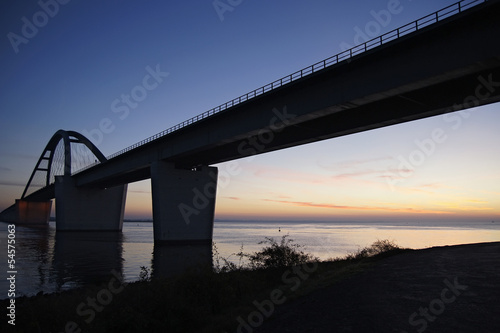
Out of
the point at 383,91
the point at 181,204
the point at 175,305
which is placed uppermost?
the point at 383,91

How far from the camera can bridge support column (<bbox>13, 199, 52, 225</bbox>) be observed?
5920 inches

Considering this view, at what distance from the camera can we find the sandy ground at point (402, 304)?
7395mm

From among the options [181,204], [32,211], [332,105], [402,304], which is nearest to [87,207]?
[181,204]

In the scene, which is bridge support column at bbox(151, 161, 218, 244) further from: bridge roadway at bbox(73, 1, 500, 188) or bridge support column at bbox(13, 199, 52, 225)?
bridge support column at bbox(13, 199, 52, 225)

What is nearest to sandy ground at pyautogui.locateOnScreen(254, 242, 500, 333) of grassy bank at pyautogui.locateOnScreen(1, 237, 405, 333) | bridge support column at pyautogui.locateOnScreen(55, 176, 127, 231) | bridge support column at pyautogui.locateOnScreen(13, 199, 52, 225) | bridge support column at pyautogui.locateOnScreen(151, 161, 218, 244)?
grassy bank at pyautogui.locateOnScreen(1, 237, 405, 333)

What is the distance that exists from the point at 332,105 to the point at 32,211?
16184cm

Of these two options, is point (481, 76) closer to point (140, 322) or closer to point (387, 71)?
point (387, 71)

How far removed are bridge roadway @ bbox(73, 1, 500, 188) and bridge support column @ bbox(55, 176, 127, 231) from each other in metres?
57.2

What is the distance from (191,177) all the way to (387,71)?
32.3m

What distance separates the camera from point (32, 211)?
156000mm

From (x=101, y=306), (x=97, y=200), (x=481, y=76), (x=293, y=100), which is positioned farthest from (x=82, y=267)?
(x=97, y=200)

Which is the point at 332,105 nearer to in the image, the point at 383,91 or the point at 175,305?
the point at 383,91

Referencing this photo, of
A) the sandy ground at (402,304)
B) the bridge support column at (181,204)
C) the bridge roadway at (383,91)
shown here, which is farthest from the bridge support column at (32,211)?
the sandy ground at (402,304)

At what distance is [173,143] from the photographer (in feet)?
156
